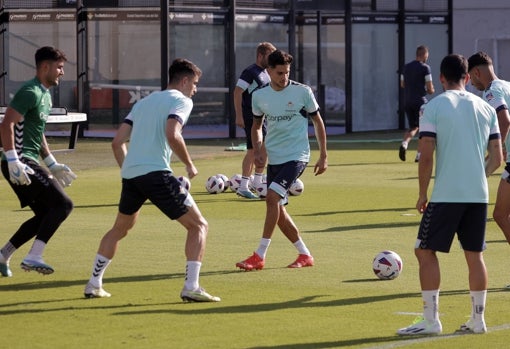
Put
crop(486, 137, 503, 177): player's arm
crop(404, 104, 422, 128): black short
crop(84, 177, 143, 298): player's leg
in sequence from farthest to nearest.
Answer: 1. crop(404, 104, 422, 128): black short
2. crop(84, 177, 143, 298): player's leg
3. crop(486, 137, 503, 177): player's arm

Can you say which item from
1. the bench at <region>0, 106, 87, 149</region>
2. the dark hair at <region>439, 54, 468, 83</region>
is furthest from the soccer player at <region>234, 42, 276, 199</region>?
the dark hair at <region>439, 54, 468, 83</region>

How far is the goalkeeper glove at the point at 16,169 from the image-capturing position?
11008mm

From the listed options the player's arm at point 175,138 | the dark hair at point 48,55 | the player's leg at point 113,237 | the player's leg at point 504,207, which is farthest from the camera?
the player's leg at point 504,207

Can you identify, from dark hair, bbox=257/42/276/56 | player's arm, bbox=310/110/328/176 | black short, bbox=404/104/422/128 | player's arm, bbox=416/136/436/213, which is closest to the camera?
player's arm, bbox=416/136/436/213

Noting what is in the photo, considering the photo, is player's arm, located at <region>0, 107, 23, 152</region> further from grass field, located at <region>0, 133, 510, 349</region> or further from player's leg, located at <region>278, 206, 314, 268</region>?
player's leg, located at <region>278, 206, 314, 268</region>

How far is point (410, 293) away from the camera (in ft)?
36.4

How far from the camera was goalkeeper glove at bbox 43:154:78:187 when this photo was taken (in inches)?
463

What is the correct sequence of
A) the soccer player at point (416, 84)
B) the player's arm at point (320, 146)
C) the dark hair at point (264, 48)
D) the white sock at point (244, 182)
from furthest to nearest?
the soccer player at point (416, 84) → the white sock at point (244, 182) → the dark hair at point (264, 48) → the player's arm at point (320, 146)

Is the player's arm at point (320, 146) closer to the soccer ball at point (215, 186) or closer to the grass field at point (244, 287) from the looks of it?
the grass field at point (244, 287)

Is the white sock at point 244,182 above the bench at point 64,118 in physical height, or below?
below

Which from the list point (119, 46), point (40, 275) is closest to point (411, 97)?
point (119, 46)

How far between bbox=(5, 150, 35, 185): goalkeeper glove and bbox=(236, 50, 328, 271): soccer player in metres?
2.44

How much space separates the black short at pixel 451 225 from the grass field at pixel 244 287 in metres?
0.67

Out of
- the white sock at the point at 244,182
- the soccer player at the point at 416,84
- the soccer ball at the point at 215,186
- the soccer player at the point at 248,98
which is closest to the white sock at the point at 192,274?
the soccer player at the point at 248,98
